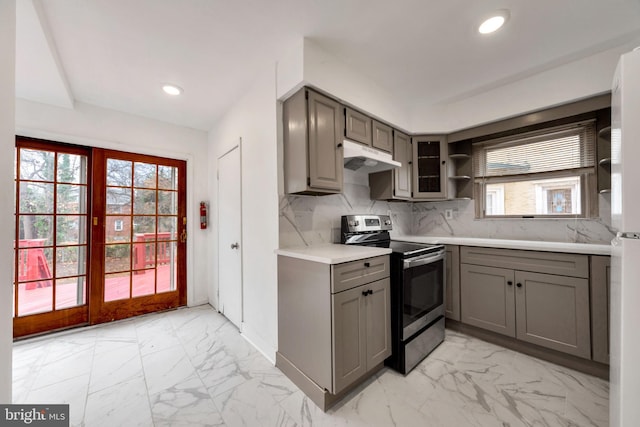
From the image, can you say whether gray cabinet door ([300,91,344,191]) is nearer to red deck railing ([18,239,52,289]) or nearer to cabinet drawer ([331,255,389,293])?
cabinet drawer ([331,255,389,293])

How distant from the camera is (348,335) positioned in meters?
1.53

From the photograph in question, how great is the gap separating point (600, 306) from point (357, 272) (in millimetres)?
1838

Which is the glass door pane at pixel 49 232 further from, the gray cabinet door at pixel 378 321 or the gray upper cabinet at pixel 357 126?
the gray cabinet door at pixel 378 321

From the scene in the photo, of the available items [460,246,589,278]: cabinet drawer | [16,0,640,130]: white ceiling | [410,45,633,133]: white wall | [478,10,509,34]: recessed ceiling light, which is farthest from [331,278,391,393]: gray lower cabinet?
[410,45,633,133]: white wall

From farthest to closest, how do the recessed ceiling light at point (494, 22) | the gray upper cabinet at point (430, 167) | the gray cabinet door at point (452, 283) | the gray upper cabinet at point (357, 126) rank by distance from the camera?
the gray upper cabinet at point (430, 167) < the gray cabinet door at point (452, 283) < the gray upper cabinet at point (357, 126) < the recessed ceiling light at point (494, 22)

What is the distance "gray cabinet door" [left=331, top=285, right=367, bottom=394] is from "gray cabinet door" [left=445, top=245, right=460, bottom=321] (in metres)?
1.33

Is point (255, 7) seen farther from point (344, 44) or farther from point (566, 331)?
point (566, 331)

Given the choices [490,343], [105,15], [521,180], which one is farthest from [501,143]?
[105,15]

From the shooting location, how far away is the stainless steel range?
5.98ft

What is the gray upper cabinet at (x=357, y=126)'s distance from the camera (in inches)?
81.0

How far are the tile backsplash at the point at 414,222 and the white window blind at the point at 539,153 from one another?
1.32 ft

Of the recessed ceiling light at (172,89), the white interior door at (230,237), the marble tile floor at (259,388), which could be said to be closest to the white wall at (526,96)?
the white interior door at (230,237)

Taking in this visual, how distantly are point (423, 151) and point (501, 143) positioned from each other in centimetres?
84

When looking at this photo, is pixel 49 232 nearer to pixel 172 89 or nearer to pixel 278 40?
pixel 172 89
